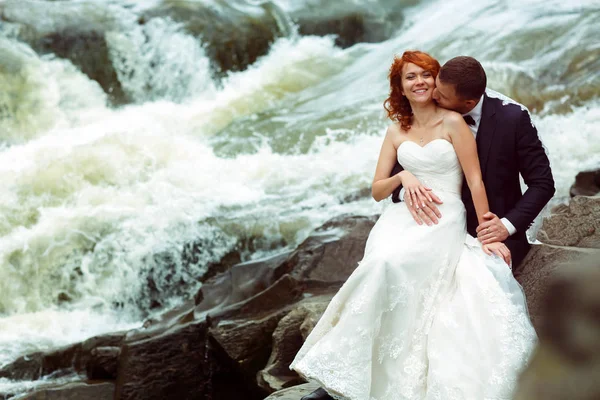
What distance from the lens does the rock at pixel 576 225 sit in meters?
3.92

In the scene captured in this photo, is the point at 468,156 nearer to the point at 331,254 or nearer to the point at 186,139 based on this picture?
the point at 331,254

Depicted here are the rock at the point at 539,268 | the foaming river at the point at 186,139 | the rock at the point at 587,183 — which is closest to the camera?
the rock at the point at 539,268

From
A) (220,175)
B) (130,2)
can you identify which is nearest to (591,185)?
(220,175)

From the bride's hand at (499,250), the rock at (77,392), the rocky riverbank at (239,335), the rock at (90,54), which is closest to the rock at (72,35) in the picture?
the rock at (90,54)

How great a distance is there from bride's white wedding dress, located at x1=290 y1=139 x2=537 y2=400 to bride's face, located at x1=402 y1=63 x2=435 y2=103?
564 mm

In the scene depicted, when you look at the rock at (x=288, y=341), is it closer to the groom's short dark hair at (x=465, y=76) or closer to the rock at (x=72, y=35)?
the groom's short dark hair at (x=465, y=76)

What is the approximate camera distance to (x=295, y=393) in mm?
4012

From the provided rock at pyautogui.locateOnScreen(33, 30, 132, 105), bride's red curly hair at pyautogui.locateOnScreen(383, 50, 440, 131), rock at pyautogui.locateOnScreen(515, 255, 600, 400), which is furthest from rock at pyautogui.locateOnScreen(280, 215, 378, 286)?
rock at pyautogui.locateOnScreen(33, 30, 132, 105)

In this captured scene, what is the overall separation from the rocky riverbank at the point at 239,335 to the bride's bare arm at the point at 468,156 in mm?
A: 347

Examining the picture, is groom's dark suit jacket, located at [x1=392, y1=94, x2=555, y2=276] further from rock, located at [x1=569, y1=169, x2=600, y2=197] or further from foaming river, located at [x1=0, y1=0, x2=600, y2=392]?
foaming river, located at [x1=0, y1=0, x2=600, y2=392]

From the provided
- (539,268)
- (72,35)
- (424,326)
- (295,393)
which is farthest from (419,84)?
(72,35)

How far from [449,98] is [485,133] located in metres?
0.22

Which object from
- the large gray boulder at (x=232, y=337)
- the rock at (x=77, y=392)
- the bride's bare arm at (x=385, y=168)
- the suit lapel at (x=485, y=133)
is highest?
the suit lapel at (x=485, y=133)

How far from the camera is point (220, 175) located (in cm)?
957
